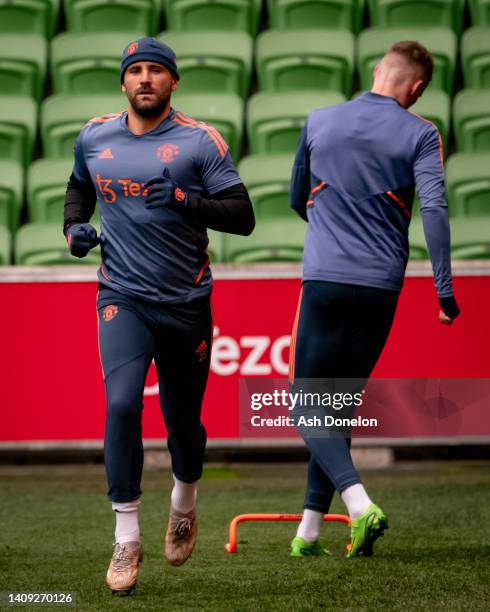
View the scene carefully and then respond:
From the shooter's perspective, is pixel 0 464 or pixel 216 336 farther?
A: pixel 0 464

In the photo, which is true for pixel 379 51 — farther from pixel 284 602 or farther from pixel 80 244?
pixel 284 602

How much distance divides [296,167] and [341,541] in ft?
5.61

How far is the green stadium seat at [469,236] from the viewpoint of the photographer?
815cm

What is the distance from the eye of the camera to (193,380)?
4.43 m

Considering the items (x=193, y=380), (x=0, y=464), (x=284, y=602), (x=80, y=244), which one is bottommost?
(x=0, y=464)

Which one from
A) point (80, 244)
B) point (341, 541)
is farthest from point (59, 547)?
point (80, 244)

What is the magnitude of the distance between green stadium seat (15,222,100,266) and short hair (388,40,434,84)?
3899mm

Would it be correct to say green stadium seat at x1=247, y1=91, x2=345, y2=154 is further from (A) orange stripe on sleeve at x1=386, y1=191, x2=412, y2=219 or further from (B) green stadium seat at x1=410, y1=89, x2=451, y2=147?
(A) orange stripe on sleeve at x1=386, y1=191, x2=412, y2=219

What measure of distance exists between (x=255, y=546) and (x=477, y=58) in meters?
5.46

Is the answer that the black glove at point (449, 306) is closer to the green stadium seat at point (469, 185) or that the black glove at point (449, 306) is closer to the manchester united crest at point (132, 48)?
the manchester united crest at point (132, 48)

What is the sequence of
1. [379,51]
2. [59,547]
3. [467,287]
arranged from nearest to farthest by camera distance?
1. [59,547]
2. [467,287]
3. [379,51]

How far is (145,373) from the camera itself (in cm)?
414

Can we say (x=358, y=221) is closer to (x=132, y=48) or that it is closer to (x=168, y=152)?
(x=168, y=152)

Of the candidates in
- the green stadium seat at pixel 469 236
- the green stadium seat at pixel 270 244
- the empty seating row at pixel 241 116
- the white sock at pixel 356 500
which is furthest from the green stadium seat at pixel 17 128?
the white sock at pixel 356 500
